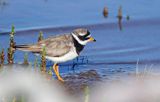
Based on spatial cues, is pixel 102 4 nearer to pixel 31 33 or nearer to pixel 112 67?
pixel 31 33

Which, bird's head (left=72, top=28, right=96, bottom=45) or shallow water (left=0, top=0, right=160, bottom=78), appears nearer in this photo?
bird's head (left=72, top=28, right=96, bottom=45)

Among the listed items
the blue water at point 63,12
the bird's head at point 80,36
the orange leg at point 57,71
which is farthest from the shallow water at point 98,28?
the bird's head at point 80,36

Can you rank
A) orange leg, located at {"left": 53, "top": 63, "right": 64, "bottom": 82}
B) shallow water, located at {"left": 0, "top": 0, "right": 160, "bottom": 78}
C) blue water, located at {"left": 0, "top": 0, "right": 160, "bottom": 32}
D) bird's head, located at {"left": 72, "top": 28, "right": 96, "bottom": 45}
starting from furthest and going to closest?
blue water, located at {"left": 0, "top": 0, "right": 160, "bottom": 32}
shallow water, located at {"left": 0, "top": 0, "right": 160, "bottom": 78}
bird's head, located at {"left": 72, "top": 28, "right": 96, "bottom": 45}
orange leg, located at {"left": 53, "top": 63, "right": 64, "bottom": 82}

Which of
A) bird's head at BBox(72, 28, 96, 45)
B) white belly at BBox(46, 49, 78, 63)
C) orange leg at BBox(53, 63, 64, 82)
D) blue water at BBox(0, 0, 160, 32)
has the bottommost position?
orange leg at BBox(53, 63, 64, 82)

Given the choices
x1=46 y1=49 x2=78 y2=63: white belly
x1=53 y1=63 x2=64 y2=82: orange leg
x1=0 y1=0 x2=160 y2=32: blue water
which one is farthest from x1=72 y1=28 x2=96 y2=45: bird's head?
x1=0 y1=0 x2=160 y2=32: blue water

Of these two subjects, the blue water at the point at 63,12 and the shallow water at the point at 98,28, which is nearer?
the shallow water at the point at 98,28

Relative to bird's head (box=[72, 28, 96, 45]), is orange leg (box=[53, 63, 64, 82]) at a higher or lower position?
lower

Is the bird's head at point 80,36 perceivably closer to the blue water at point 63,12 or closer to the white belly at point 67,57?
the white belly at point 67,57

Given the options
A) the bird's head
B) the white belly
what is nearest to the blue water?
the bird's head

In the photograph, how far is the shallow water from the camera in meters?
10.9

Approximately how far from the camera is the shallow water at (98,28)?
10.9 meters

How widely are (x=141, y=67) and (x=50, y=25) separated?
10.2 feet

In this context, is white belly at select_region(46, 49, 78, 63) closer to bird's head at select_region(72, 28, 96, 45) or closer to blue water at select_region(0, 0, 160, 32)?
bird's head at select_region(72, 28, 96, 45)

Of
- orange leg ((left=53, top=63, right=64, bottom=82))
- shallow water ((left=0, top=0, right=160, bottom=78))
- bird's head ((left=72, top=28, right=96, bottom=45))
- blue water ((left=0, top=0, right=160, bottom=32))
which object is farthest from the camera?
blue water ((left=0, top=0, right=160, bottom=32))
